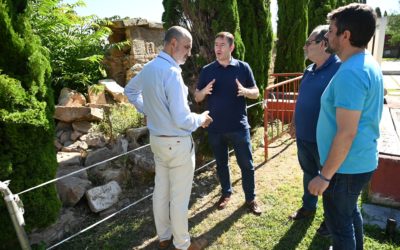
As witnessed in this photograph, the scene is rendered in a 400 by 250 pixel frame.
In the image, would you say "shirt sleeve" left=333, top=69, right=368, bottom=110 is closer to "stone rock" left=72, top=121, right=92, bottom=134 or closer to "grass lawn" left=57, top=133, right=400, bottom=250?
"grass lawn" left=57, top=133, right=400, bottom=250

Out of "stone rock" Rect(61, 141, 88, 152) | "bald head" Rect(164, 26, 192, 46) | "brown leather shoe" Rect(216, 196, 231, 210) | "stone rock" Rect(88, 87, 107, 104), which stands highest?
"bald head" Rect(164, 26, 192, 46)

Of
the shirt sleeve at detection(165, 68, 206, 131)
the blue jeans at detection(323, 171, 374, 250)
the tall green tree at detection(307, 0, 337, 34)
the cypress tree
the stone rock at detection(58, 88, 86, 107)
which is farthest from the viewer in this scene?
the tall green tree at detection(307, 0, 337, 34)

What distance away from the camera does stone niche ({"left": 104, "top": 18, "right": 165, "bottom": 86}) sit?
6.32 meters

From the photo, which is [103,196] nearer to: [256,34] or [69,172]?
[69,172]

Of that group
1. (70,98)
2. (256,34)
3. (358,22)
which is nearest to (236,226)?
(358,22)

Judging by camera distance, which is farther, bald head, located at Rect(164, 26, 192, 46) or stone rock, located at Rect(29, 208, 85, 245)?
stone rock, located at Rect(29, 208, 85, 245)

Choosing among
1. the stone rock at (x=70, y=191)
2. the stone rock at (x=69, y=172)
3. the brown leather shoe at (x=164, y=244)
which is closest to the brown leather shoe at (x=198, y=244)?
the brown leather shoe at (x=164, y=244)

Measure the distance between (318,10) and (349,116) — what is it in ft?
32.1

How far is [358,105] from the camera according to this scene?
1.73 m

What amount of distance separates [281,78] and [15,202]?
8.03m

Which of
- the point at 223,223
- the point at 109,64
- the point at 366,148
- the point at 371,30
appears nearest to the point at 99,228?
the point at 223,223

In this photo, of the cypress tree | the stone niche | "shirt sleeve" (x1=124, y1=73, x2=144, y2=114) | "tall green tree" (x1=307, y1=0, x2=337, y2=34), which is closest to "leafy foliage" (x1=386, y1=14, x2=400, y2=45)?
"tall green tree" (x1=307, y1=0, x2=337, y2=34)

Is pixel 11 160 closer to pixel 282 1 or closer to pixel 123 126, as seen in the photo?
pixel 123 126

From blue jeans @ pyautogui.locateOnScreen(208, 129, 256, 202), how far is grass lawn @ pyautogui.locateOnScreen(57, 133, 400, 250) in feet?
1.02
